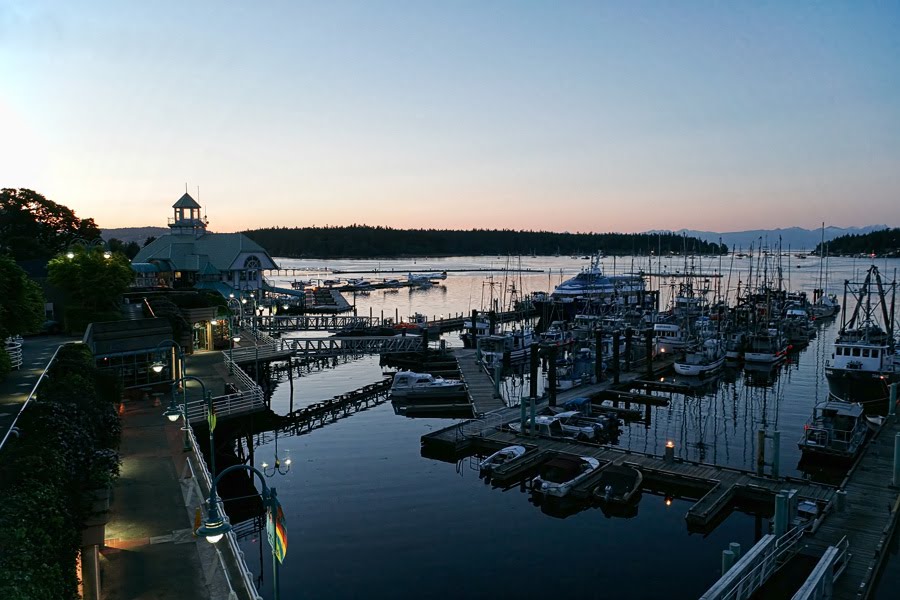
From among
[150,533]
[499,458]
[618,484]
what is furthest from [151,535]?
[618,484]

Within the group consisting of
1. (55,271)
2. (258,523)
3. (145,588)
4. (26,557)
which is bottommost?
(258,523)

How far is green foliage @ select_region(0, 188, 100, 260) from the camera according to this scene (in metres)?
60.5

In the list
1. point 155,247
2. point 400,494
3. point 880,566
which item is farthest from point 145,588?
point 155,247

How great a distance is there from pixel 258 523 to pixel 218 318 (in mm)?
26983

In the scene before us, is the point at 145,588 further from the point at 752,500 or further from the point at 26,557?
the point at 752,500

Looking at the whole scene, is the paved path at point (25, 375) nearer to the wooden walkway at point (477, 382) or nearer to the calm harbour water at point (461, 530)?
the calm harbour water at point (461, 530)

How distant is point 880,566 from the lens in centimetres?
2122

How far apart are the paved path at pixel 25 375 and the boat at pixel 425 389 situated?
21.8m

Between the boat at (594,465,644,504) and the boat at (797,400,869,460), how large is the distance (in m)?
10.2

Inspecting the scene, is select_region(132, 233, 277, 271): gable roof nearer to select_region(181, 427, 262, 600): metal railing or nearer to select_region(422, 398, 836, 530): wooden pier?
select_region(422, 398, 836, 530): wooden pier

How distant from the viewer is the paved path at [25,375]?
19.8 metres

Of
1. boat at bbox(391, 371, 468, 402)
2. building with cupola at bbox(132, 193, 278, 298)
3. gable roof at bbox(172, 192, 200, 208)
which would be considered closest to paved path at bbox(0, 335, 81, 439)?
boat at bbox(391, 371, 468, 402)

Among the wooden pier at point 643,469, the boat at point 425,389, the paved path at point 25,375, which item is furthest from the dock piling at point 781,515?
the boat at point 425,389

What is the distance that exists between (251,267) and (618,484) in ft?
184
